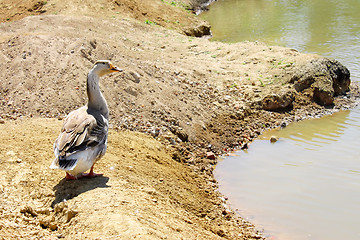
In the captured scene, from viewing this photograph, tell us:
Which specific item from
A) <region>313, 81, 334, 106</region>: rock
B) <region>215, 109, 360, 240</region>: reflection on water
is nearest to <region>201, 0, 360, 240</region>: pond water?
<region>215, 109, 360, 240</region>: reflection on water

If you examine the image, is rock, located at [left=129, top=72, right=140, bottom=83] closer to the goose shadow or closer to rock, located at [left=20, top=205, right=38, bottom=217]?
the goose shadow

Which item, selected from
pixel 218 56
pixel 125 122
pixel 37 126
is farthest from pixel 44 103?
pixel 218 56

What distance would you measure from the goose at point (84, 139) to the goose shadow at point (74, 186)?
0.30 ft

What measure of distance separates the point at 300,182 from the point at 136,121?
4168mm

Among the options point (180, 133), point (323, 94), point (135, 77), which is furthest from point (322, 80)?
point (135, 77)

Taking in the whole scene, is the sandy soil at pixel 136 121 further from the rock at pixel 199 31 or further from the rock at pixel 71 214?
the rock at pixel 199 31

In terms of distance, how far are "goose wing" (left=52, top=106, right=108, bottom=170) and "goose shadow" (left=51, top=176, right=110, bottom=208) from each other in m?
0.51

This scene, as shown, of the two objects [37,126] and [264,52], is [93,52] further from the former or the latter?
[264,52]

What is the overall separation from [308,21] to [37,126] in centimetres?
2054

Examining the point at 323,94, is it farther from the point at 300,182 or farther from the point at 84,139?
the point at 84,139

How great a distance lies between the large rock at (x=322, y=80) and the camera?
12.9 metres

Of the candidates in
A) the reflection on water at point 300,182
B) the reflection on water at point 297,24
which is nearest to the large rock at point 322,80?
the reflection on water at point 300,182

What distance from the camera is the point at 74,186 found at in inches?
237

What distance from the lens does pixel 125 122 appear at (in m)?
9.62
